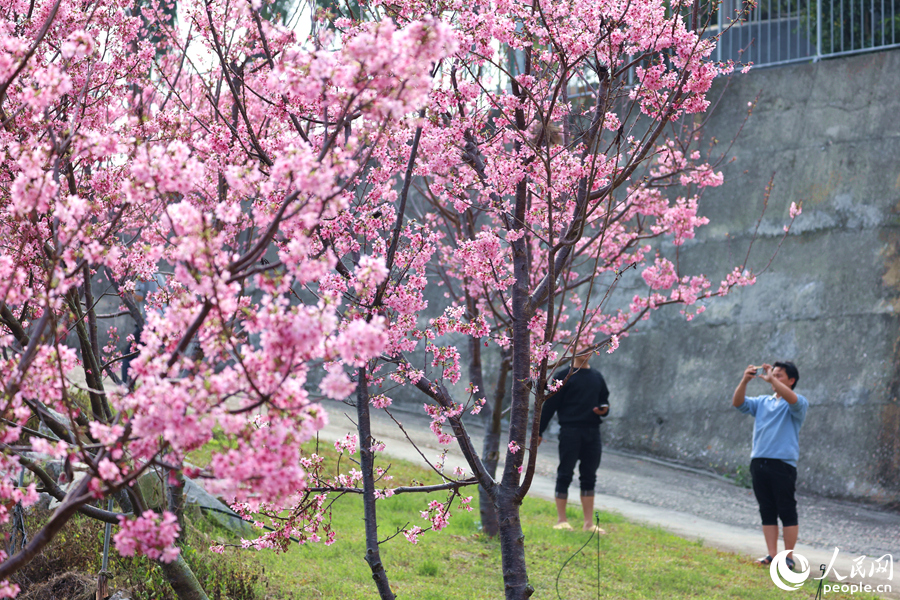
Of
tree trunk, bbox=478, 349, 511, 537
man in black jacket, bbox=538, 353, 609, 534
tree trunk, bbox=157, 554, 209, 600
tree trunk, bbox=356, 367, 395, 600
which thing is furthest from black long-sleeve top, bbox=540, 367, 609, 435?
tree trunk, bbox=157, 554, 209, 600

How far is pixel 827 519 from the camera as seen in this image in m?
8.69

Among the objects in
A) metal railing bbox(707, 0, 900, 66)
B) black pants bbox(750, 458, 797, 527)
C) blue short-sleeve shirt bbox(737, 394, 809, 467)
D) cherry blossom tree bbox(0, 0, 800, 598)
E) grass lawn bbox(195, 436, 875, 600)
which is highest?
metal railing bbox(707, 0, 900, 66)

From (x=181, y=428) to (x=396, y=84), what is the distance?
1.15 meters

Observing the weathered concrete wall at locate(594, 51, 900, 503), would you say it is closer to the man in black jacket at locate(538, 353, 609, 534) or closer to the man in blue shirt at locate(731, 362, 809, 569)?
the man in blue shirt at locate(731, 362, 809, 569)

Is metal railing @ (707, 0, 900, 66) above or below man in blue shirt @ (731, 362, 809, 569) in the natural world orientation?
above

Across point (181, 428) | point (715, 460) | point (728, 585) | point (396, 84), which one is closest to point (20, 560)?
point (181, 428)

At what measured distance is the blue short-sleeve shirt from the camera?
6.26m

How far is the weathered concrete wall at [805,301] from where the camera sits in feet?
32.3

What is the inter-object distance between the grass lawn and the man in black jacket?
30 cm

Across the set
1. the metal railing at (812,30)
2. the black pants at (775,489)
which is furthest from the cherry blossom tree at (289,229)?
the metal railing at (812,30)

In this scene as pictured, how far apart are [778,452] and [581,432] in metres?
1.75

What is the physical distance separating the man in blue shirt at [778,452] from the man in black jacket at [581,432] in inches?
53.2

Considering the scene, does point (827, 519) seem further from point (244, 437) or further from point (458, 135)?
point (244, 437)

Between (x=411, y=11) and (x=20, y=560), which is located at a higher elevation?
(x=411, y=11)
